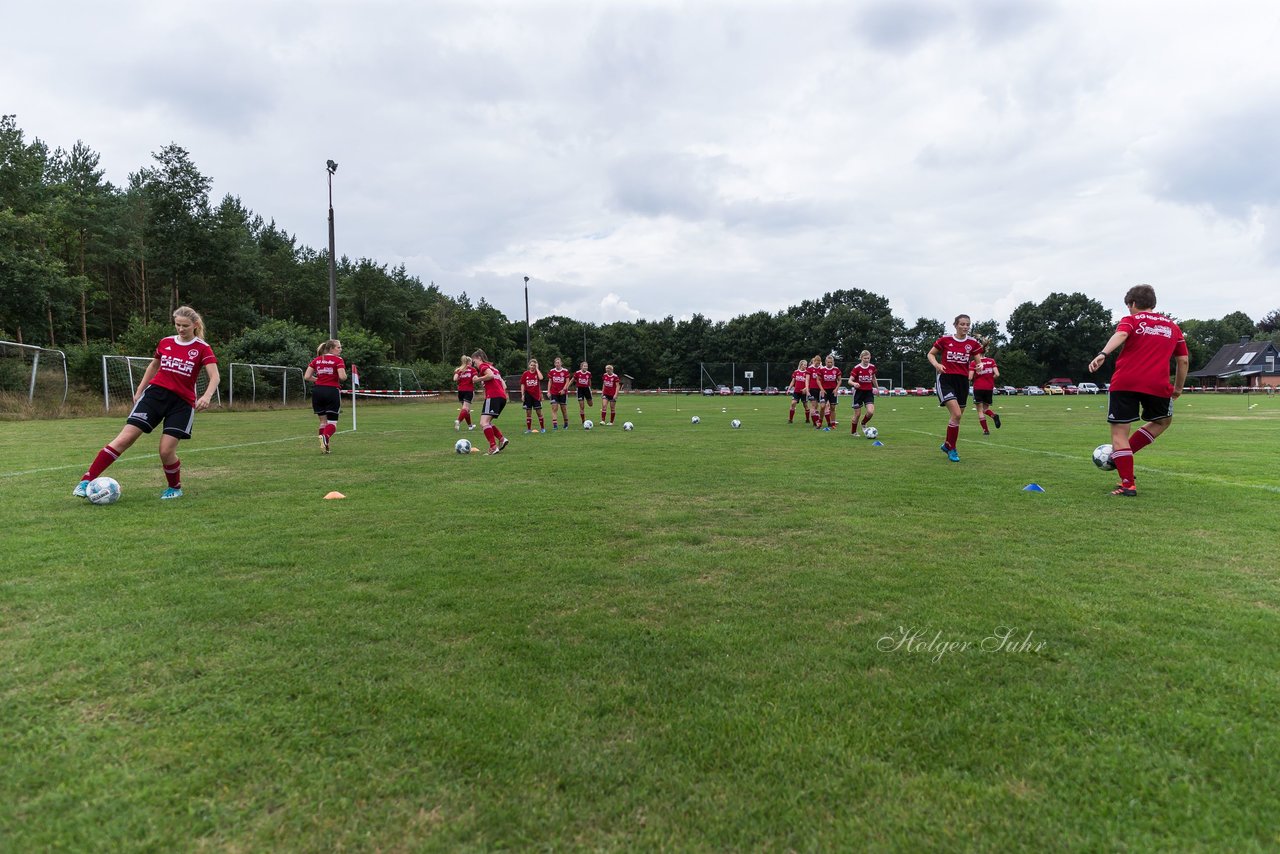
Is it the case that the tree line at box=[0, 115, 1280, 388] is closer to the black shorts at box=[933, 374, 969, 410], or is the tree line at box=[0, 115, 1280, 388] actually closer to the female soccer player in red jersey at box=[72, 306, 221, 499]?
the female soccer player in red jersey at box=[72, 306, 221, 499]

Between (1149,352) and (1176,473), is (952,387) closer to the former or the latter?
(1176,473)

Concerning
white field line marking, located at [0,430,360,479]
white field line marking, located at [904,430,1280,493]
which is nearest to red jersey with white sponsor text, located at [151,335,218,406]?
white field line marking, located at [0,430,360,479]

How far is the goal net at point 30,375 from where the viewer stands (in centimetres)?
1945

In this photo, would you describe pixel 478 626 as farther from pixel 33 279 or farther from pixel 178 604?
pixel 33 279

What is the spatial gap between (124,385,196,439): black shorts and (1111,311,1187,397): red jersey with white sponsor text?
394 inches

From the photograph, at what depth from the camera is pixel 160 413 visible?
6.84m

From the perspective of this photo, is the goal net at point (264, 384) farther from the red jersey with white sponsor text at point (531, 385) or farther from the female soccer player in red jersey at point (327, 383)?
the female soccer player in red jersey at point (327, 383)

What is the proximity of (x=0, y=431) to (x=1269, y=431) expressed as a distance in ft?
95.5

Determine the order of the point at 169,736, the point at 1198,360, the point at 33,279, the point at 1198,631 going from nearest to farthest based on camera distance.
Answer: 1. the point at 169,736
2. the point at 1198,631
3. the point at 33,279
4. the point at 1198,360

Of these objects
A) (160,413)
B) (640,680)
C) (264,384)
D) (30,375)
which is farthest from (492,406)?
(264,384)

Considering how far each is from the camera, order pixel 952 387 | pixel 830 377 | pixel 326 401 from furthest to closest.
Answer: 1. pixel 830 377
2. pixel 326 401
3. pixel 952 387

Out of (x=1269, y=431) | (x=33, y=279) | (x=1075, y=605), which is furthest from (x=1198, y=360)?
(x=33, y=279)

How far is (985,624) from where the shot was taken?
3141 millimetres

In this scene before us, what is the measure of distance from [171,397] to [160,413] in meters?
0.20
